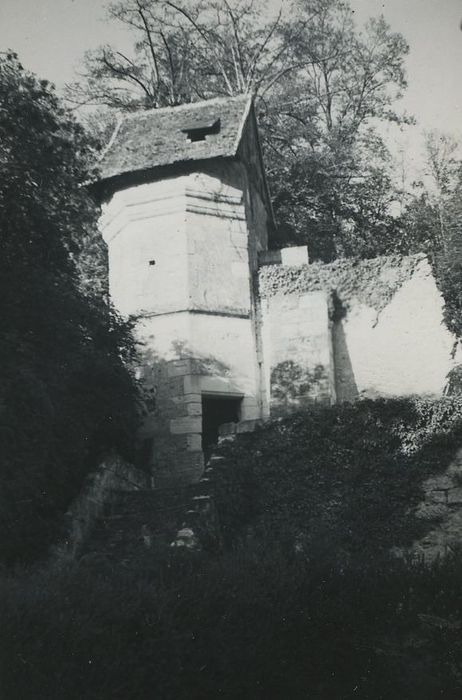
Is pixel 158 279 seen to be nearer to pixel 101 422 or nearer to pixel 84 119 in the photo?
pixel 101 422

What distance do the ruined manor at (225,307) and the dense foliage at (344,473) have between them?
3.31 metres

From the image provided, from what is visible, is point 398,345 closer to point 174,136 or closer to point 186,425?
point 186,425

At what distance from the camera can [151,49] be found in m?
22.0

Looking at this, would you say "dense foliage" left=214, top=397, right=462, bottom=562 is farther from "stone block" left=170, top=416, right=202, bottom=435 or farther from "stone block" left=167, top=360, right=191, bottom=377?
Result: "stone block" left=167, top=360, right=191, bottom=377

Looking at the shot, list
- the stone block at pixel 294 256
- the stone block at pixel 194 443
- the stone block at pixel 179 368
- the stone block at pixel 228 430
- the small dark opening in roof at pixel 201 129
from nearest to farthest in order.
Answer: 1. the stone block at pixel 228 430
2. the stone block at pixel 194 443
3. the stone block at pixel 179 368
4. the small dark opening in roof at pixel 201 129
5. the stone block at pixel 294 256

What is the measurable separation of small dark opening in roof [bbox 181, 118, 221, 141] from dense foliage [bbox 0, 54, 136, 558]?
4.35 m

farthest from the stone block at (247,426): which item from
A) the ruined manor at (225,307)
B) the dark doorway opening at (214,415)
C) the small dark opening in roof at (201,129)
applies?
the small dark opening in roof at (201,129)

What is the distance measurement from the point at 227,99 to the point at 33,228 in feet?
28.7

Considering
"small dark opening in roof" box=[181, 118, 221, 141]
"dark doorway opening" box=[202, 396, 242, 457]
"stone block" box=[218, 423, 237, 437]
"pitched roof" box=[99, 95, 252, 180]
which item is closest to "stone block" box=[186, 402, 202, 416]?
"dark doorway opening" box=[202, 396, 242, 457]

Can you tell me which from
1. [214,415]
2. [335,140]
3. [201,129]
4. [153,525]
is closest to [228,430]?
[153,525]

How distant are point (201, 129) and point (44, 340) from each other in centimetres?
812

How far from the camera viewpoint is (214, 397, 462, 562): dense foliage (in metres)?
8.91

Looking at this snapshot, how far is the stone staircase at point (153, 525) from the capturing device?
8789 millimetres

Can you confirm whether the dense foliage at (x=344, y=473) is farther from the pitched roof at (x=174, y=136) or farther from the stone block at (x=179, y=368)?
the pitched roof at (x=174, y=136)
